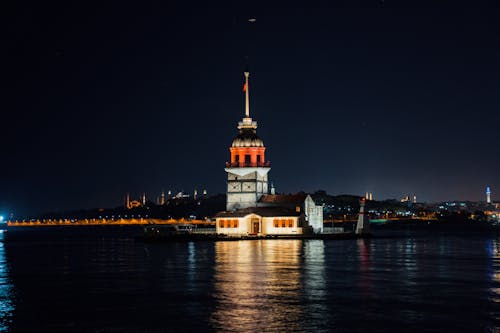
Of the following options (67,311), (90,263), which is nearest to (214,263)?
(90,263)

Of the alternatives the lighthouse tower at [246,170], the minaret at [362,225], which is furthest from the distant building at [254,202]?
the minaret at [362,225]

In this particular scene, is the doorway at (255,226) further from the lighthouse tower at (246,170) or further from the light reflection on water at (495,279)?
the light reflection on water at (495,279)

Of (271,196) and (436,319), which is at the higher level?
(271,196)

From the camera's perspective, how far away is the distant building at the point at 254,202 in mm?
106188

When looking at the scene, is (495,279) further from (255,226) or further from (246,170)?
(246,170)

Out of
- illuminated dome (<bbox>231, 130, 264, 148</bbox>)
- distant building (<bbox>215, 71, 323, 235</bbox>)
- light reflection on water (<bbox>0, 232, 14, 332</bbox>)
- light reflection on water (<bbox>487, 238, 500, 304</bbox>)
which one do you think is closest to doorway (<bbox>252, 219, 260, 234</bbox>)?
distant building (<bbox>215, 71, 323, 235</bbox>)

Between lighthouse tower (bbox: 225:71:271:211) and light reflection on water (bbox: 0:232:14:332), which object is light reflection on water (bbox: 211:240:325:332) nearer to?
light reflection on water (bbox: 0:232:14:332)

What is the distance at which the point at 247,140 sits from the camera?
113312 mm

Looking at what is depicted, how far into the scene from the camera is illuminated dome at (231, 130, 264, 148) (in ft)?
371

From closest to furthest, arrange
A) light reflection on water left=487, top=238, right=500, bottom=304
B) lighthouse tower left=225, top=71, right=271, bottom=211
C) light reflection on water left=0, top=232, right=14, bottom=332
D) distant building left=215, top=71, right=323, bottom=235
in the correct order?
light reflection on water left=0, top=232, right=14, bottom=332, light reflection on water left=487, top=238, right=500, bottom=304, distant building left=215, top=71, right=323, bottom=235, lighthouse tower left=225, top=71, right=271, bottom=211

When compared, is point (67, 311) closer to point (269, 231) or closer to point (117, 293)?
point (117, 293)

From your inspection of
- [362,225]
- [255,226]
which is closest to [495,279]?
[255,226]

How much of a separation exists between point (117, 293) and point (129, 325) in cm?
1045

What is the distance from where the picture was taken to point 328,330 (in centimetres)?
3172
